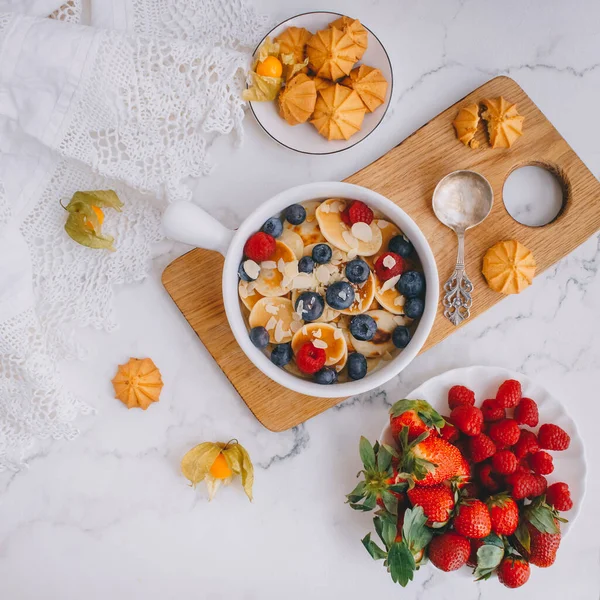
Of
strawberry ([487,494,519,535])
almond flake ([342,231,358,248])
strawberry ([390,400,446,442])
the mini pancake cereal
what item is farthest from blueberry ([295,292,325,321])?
strawberry ([487,494,519,535])

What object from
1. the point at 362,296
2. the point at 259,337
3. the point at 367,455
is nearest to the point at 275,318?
the point at 259,337

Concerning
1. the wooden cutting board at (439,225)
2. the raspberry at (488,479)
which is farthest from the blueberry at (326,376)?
the raspberry at (488,479)

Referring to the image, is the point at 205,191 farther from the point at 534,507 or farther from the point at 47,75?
the point at 534,507

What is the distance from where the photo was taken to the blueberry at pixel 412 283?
105 cm

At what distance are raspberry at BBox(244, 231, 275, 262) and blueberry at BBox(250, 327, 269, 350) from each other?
0.12 meters

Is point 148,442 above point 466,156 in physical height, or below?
below

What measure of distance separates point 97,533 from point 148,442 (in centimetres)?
20

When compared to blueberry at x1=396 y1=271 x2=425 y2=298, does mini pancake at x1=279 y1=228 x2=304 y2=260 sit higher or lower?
lower

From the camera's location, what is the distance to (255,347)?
1.05m

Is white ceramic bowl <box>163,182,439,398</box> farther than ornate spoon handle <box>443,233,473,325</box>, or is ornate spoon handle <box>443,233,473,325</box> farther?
ornate spoon handle <box>443,233,473,325</box>

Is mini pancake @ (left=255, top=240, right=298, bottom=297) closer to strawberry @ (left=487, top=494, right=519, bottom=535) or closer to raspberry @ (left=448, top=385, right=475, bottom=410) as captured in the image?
raspberry @ (left=448, top=385, right=475, bottom=410)

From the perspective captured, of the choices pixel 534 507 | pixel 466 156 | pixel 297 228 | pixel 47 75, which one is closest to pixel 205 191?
pixel 297 228

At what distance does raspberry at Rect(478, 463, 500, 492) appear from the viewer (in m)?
1.10

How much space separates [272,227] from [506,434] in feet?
1.77
